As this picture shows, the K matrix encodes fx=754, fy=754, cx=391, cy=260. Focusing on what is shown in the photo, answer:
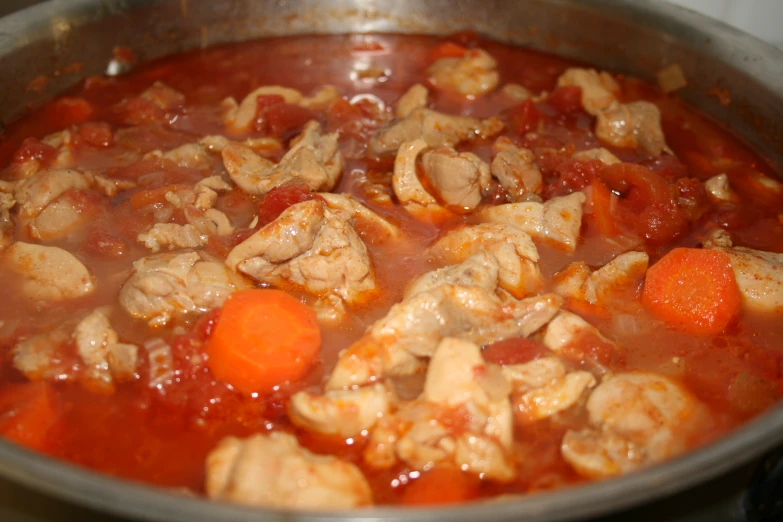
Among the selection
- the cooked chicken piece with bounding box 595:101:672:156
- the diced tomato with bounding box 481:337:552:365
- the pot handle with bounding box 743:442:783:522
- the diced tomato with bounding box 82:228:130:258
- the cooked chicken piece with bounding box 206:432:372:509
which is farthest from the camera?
the cooked chicken piece with bounding box 595:101:672:156

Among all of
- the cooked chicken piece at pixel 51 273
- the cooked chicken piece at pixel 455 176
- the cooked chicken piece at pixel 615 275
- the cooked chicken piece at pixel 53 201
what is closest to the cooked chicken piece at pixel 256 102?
the cooked chicken piece at pixel 53 201

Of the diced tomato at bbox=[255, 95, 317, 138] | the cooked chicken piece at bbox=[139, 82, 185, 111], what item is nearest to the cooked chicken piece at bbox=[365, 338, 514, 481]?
the diced tomato at bbox=[255, 95, 317, 138]

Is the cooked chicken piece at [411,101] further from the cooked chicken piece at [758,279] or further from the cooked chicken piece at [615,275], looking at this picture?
the cooked chicken piece at [758,279]

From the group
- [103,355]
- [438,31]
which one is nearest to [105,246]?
[103,355]

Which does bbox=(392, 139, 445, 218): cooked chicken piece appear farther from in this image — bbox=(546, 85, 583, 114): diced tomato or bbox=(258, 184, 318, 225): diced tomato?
bbox=(546, 85, 583, 114): diced tomato

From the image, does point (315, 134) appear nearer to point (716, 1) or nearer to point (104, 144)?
point (104, 144)

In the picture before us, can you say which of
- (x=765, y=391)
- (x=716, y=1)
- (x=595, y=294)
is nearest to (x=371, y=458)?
(x=595, y=294)
